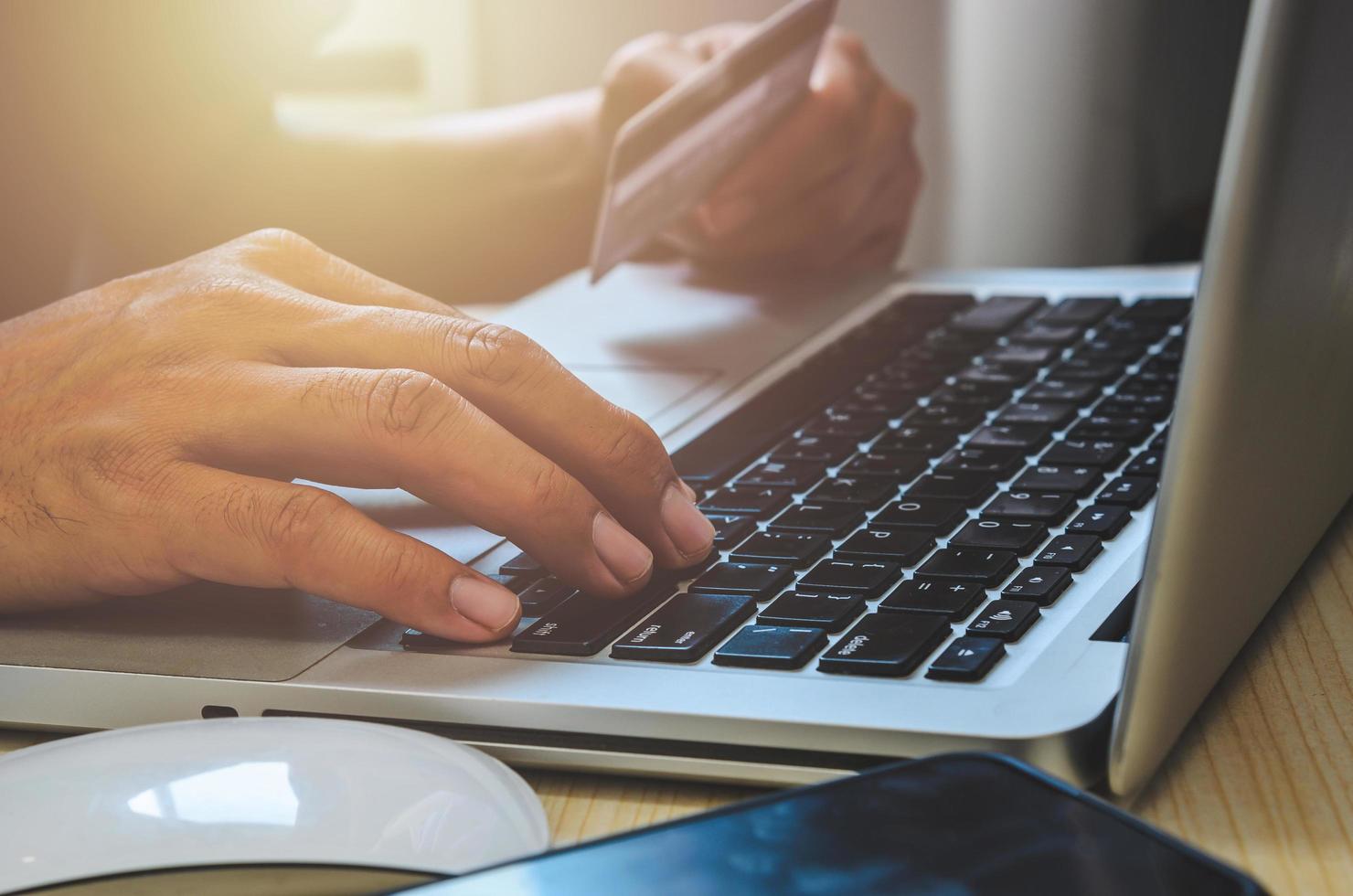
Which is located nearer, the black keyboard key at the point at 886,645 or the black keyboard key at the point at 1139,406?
the black keyboard key at the point at 886,645

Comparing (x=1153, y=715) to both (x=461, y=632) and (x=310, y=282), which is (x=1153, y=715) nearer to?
(x=461, y=632)

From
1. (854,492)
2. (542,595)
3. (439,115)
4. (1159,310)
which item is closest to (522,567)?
(542,595)

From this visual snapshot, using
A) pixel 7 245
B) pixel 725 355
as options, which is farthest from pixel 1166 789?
pixel 7 245

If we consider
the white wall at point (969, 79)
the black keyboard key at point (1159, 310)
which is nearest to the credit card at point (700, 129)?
the black keyboard key at point (1159, 310)

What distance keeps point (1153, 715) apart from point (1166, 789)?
2 centimetres

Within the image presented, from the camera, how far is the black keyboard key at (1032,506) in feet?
1.34

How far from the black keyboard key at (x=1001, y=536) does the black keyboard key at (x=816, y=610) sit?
6 centimetres

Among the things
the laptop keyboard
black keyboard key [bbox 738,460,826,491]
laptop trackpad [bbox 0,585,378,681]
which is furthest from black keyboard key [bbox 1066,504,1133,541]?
laptop trackpad [bbox 0,585,378,681]

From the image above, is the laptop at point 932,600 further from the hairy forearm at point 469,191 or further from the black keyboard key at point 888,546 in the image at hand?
the hairy forearm at point 469,191

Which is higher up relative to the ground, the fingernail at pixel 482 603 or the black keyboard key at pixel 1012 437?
the fingernail at pixel 482 603

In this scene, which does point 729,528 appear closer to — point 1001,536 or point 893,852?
point 1001,536

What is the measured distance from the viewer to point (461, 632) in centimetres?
34

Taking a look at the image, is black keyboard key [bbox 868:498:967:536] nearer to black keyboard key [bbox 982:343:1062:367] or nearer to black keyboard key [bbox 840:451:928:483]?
black keyboard key [bbox 840:451:928:483]

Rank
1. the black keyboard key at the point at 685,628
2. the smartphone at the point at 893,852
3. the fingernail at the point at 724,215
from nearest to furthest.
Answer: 1. the smartphone at the point at 893,852
2. the black keyboard key at the point at 685,628
3. the fingernail at the point at 724,215
